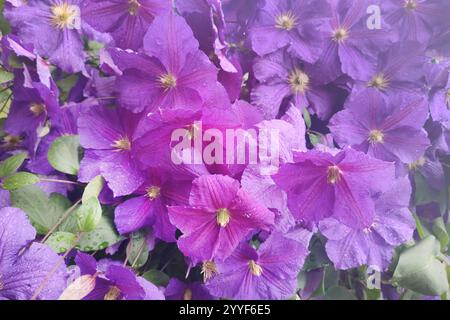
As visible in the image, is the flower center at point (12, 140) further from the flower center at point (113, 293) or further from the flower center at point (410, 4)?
the flower center at point (410, 4)

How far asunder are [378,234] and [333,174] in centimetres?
11

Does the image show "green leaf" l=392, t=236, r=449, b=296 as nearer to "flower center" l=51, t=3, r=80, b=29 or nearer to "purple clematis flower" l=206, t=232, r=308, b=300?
"purple clematis flower" l=206, t=232, r=308, b=300

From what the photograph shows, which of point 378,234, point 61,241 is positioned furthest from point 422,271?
point 61,241

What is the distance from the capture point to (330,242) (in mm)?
489

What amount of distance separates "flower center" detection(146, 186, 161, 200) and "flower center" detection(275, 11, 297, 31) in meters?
0.21

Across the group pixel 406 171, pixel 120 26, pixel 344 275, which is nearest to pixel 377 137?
pixel 406 171

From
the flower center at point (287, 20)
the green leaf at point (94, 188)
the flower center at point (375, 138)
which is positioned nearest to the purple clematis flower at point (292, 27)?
the flower center at point (287, 20)

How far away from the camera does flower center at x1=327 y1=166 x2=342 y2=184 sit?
438mm

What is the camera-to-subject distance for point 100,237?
1.60ft

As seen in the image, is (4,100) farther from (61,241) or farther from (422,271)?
(422,271)

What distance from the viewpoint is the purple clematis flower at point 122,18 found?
1.59 feet

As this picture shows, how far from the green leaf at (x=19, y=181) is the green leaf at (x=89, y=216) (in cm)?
7

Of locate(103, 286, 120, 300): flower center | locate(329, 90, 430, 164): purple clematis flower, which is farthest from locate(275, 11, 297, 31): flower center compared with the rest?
locate(103, 286, 120, 300): flower center

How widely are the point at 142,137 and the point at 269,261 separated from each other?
176mm
